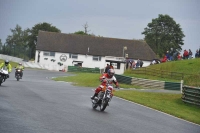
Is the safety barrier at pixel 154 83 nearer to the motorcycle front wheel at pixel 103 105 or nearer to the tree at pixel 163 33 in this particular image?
the motorcycle front wheel at pixel 103 105

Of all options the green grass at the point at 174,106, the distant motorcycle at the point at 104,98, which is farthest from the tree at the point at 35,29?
the distant motorcycle at the point at 104,98

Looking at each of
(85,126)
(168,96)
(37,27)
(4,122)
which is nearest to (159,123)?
(85,126)

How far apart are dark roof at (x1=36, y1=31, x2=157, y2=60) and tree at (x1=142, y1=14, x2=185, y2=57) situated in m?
15.4

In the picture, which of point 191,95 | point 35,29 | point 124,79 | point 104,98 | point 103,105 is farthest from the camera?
point 35,29

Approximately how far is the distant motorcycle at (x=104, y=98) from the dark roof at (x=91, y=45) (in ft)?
266

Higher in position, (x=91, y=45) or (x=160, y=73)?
(x=91, y=45)

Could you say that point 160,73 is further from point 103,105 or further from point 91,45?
point 91,45

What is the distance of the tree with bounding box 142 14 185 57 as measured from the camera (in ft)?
399

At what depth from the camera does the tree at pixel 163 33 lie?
399ft

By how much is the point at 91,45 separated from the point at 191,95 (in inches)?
2980

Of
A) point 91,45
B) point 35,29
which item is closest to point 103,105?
point 91,45

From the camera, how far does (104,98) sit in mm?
19703

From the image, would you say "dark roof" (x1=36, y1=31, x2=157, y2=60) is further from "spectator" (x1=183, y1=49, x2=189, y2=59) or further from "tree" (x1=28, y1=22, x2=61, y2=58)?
"spectator" (x1=183, y1=49, x2=189, y2=59)

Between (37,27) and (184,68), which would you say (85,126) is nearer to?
(184,68)
